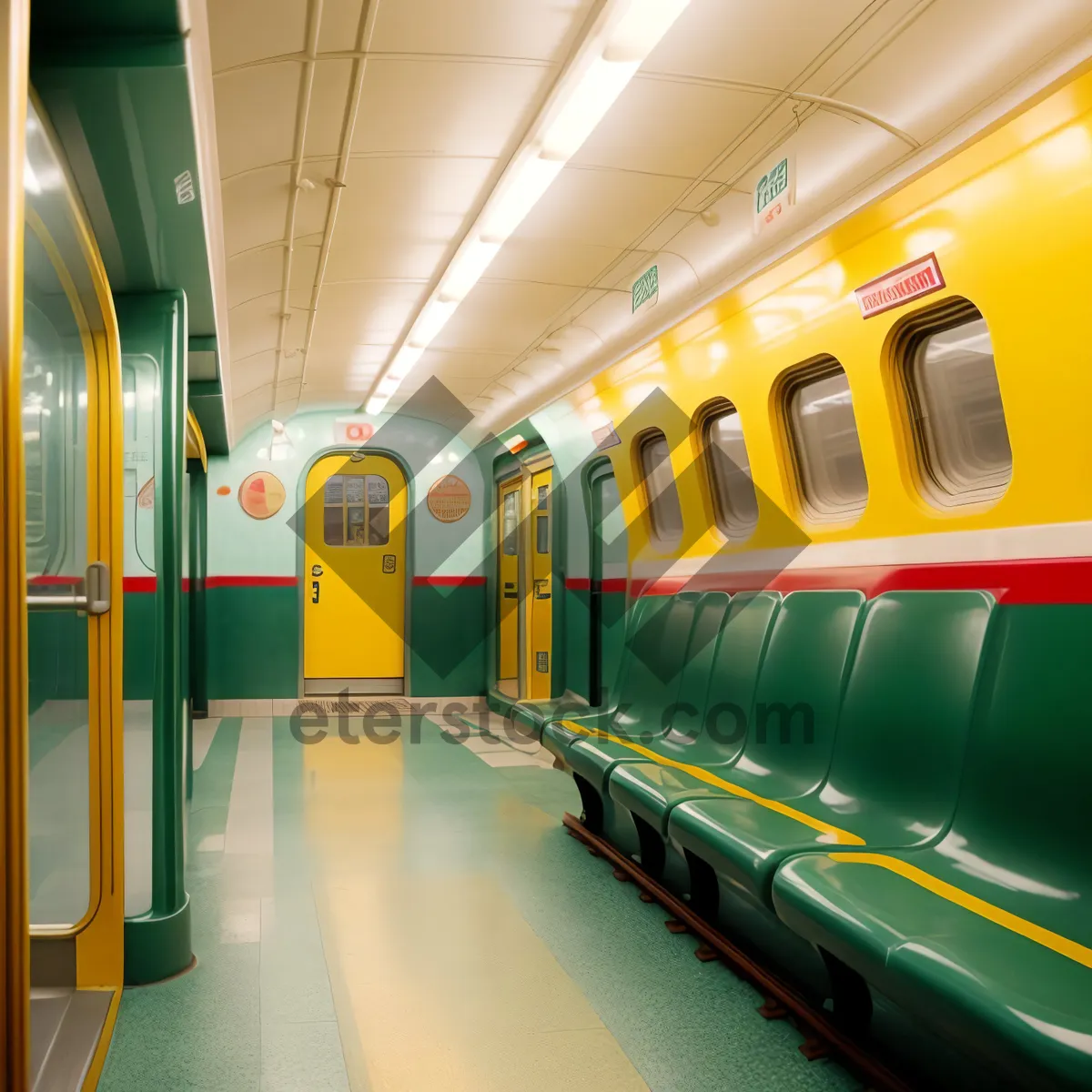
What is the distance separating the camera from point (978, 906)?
2146 millimetres

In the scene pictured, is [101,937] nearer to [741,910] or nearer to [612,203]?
[741,910]

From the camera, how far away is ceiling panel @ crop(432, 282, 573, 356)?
5.34 metres

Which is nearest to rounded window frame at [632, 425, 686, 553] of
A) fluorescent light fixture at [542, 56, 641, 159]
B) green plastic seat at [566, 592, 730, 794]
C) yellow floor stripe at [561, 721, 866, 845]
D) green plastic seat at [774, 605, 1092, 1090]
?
green plastic seat at [566, 592, 730, 794]

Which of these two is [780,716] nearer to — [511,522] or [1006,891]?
[1006,891]

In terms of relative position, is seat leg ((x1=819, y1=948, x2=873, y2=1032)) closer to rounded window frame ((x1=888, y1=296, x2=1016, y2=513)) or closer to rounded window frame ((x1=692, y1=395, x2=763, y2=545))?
rounded window frame ((x1=888, y1=296, x2=1016, y2=513))

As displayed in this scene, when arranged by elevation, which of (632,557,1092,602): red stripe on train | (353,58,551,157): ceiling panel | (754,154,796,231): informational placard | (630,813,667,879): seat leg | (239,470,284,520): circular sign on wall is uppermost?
(353,58,551,157): ceiling panel

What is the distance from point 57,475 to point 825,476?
124 inches

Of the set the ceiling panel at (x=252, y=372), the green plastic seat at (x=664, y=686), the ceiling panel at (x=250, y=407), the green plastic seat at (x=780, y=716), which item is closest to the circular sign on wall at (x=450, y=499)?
the ceiling panel at (x=250, y=407)

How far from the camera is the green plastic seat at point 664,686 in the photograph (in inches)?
159

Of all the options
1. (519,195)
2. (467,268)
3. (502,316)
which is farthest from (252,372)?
(519,195)

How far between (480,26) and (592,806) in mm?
3411

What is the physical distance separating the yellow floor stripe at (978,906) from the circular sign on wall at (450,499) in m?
7.37

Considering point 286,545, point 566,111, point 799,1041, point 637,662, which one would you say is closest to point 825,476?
point 637,662

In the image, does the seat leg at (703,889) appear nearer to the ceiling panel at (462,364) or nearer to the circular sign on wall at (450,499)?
the ceiling panel at (462,364)
